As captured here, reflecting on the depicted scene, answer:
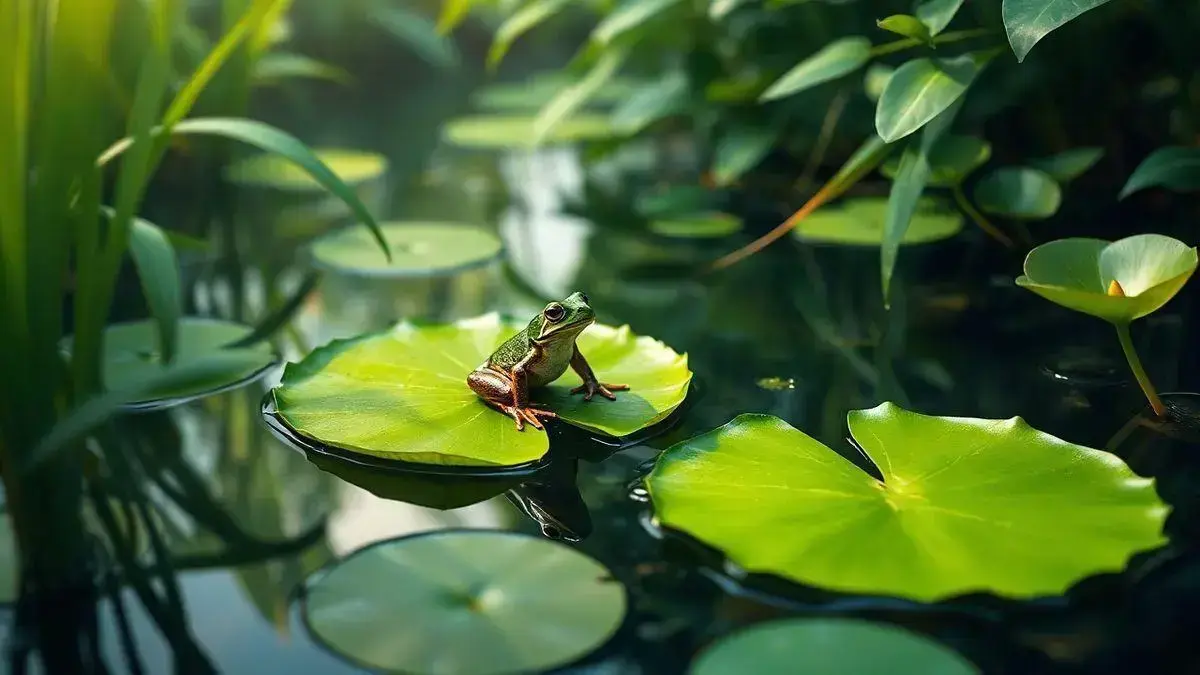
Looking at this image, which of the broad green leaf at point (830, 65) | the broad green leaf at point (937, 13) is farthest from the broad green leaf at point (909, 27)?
the broad green leaf at point (830, 65)

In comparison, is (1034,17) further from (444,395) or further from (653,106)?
(653,106)

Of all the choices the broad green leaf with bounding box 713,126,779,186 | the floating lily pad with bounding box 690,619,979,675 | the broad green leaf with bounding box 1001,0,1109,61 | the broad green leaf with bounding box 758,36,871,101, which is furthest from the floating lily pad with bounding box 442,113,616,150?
the floating lily pad with bounding box 690,619,979,675

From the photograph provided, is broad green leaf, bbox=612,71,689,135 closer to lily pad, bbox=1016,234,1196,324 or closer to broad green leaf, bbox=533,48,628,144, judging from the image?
broad green leaf, bbox=533,48,628,144

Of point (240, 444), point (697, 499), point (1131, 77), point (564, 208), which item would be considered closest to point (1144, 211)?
point (1131, 77)

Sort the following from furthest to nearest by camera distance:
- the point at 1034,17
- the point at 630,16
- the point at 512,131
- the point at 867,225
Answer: the point at 512,131 → the point at 630,16 → the point at 867,225 → the point at 1034,17

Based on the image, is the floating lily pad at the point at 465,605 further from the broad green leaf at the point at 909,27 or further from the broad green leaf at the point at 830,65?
the broad green leaf at the point at 830,65

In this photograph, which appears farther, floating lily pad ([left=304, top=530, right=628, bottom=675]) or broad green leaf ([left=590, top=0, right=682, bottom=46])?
broad green leaf ([left=590, top=0, right=682, bottom=46])

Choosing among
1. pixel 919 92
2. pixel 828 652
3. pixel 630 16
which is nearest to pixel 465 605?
pixel 828 652
